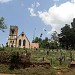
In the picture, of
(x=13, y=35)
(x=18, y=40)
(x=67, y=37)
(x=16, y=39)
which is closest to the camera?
(x=67, y=37)

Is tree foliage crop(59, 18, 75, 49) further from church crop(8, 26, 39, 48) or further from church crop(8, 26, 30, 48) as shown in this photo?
church crop(8, 26, 30, 48)

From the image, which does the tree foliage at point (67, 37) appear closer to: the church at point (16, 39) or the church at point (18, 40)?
the church at point (18, 40)

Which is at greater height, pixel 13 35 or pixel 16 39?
→ pixel 13 35

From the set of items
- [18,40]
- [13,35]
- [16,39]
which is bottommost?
[18,40]

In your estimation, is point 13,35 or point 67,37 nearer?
point 67,37

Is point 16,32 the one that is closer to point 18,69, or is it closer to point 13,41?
point 13,41

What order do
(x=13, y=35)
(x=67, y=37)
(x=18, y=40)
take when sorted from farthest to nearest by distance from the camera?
1. (x=13, y=35)
2. (x=18, y=40)
3. (x=67, y=37)

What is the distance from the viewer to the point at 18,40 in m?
82.8

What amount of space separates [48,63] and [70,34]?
48.8 m

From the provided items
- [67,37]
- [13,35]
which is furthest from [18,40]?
[67,37]

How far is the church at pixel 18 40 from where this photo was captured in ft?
267

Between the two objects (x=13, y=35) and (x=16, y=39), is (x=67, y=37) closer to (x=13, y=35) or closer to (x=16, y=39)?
(x=16, y=39)

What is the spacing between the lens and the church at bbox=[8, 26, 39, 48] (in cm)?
8131

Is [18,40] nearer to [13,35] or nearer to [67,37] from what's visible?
[13,35]
